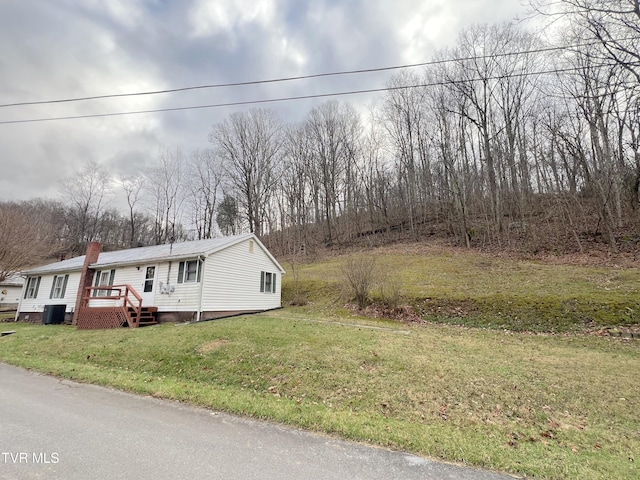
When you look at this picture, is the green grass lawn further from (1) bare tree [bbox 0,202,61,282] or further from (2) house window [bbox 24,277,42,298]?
(1) bare tree [bbox 0,202,61,282]

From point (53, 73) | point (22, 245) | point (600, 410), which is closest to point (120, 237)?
point (22, 245)

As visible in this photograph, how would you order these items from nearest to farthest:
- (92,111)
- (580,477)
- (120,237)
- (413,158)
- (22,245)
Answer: (580,477) → (92,111) → (22,245) → (413,158) → (120,237)

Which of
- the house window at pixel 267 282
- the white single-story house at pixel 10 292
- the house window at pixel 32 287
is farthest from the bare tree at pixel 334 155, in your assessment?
the white single-story house at pixel 10 292

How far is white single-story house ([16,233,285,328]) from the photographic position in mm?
13586

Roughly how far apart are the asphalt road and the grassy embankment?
1.17 feet

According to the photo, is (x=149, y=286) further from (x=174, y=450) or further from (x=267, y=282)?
(x=174, y=450)

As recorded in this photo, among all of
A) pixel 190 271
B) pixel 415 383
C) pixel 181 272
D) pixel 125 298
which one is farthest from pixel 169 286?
pixel 415 383

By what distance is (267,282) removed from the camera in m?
18.1

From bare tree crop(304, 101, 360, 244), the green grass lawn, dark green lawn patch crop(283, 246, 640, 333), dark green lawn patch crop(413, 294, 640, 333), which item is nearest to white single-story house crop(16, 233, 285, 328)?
the green grass lawn

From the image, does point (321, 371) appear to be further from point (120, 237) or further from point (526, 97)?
point (120, 237)

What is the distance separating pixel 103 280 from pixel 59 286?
199 inches

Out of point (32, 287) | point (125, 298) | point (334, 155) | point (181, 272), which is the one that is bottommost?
point (125, 298)

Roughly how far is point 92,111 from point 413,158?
2466cm

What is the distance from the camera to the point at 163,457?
10.8ft
